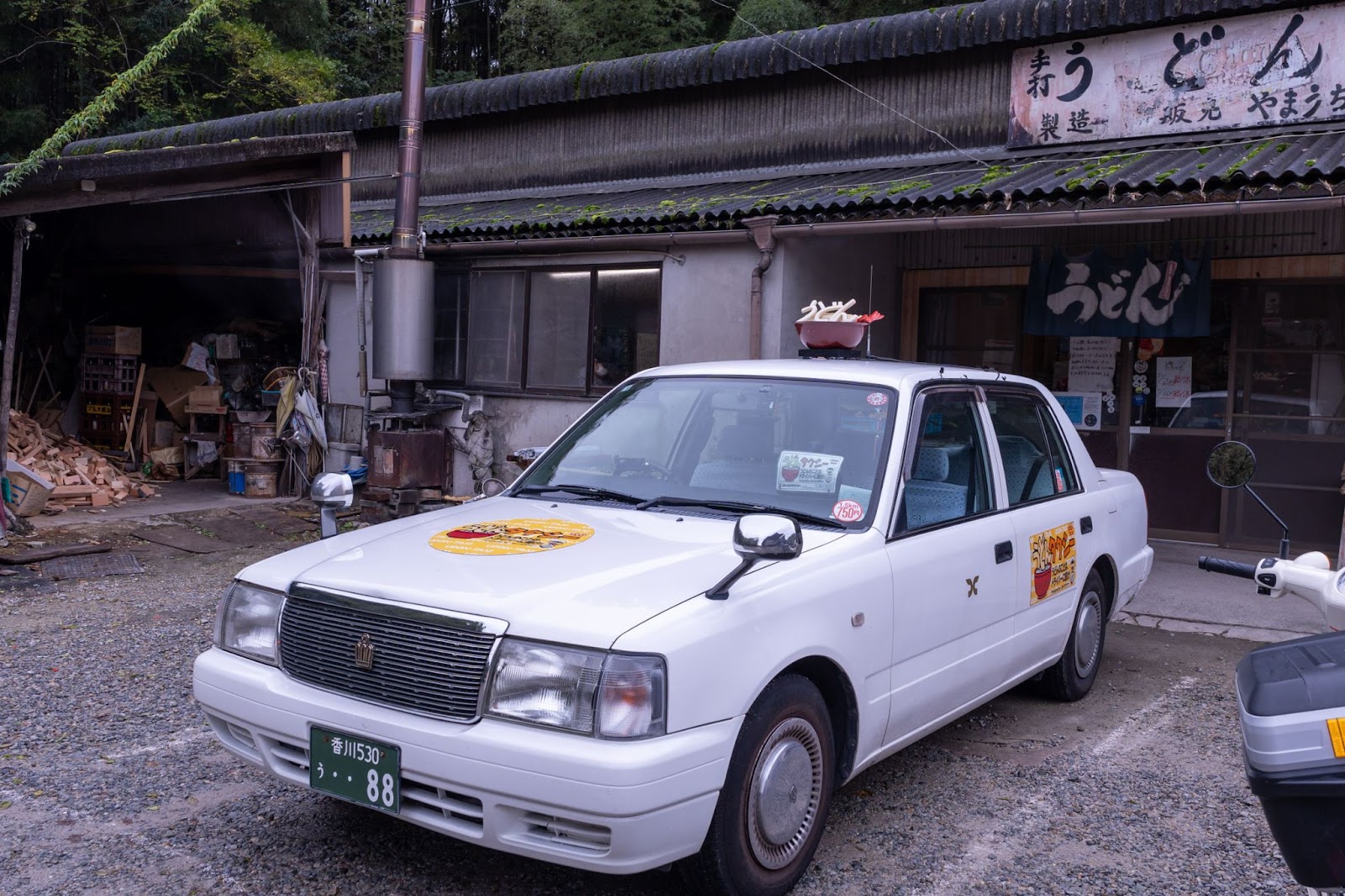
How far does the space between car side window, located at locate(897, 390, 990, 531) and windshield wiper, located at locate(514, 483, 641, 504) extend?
3.25 feet

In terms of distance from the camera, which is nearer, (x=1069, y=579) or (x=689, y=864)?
(x=689, y=864)

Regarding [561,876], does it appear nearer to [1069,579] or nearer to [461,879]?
[461,879]

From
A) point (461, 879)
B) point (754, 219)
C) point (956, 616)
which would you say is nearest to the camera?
point (461, 879)

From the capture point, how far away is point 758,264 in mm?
8906

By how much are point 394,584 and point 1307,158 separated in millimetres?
6651

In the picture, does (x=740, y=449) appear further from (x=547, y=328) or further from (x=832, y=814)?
(x=547, y=328)

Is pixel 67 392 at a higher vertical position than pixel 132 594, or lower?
higher

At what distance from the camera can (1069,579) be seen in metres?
4.88

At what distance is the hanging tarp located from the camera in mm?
8547

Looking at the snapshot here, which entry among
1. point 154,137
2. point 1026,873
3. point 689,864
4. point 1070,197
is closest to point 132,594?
point 689,864

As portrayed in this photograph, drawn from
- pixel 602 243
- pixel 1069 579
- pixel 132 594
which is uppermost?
pixel 602 243

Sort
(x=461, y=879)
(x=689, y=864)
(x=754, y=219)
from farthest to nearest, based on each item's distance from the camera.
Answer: (x=754, y=219) < (x=461, y=879) < (x=689, y=864)

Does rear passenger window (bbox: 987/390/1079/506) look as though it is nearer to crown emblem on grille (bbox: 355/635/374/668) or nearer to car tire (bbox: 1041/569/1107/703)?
car tire (bbox: 1041/569/1107/703)

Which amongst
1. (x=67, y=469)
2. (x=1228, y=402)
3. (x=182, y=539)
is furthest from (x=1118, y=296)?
(x=67, y=469)
